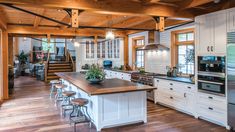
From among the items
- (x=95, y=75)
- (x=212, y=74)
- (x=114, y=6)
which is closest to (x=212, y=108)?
(x=212, y=74)

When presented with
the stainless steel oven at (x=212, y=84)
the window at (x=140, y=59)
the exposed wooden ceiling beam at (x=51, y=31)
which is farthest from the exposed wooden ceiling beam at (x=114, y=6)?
the exposed wooden ceiling beam at (x=51, y=31)

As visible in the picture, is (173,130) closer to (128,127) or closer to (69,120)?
(128,127)

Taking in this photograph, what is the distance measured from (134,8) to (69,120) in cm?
284

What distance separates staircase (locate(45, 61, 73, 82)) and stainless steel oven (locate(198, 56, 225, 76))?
8990 millimetres

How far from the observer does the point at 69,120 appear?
4.53 m

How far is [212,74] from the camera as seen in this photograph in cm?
418

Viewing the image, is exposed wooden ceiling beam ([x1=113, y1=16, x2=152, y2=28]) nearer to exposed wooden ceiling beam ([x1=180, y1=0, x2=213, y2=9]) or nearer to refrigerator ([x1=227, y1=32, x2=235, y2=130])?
exposed wooden ceiling beam ([x1=180, y1=0, x2=213, y2=9])

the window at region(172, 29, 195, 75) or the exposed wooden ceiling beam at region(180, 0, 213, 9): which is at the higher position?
the exposed wooden ceiling beam at region(180, 0, 213, 9)

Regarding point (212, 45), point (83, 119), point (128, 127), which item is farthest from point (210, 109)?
point (83, 119)

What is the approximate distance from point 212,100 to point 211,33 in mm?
1413

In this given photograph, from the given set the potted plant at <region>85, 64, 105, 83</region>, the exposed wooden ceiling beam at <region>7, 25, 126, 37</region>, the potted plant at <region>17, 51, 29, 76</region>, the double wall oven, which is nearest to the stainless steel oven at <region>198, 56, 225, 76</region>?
the double wall oven

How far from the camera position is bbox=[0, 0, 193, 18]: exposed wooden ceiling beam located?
3467mm

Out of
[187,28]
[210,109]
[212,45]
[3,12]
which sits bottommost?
[210,109]

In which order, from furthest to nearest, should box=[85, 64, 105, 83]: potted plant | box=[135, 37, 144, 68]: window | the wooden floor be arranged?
box=[135, 37, 144, 68]: window
box=[85, 64, 105, 83]: potted plant
the wooden floor
